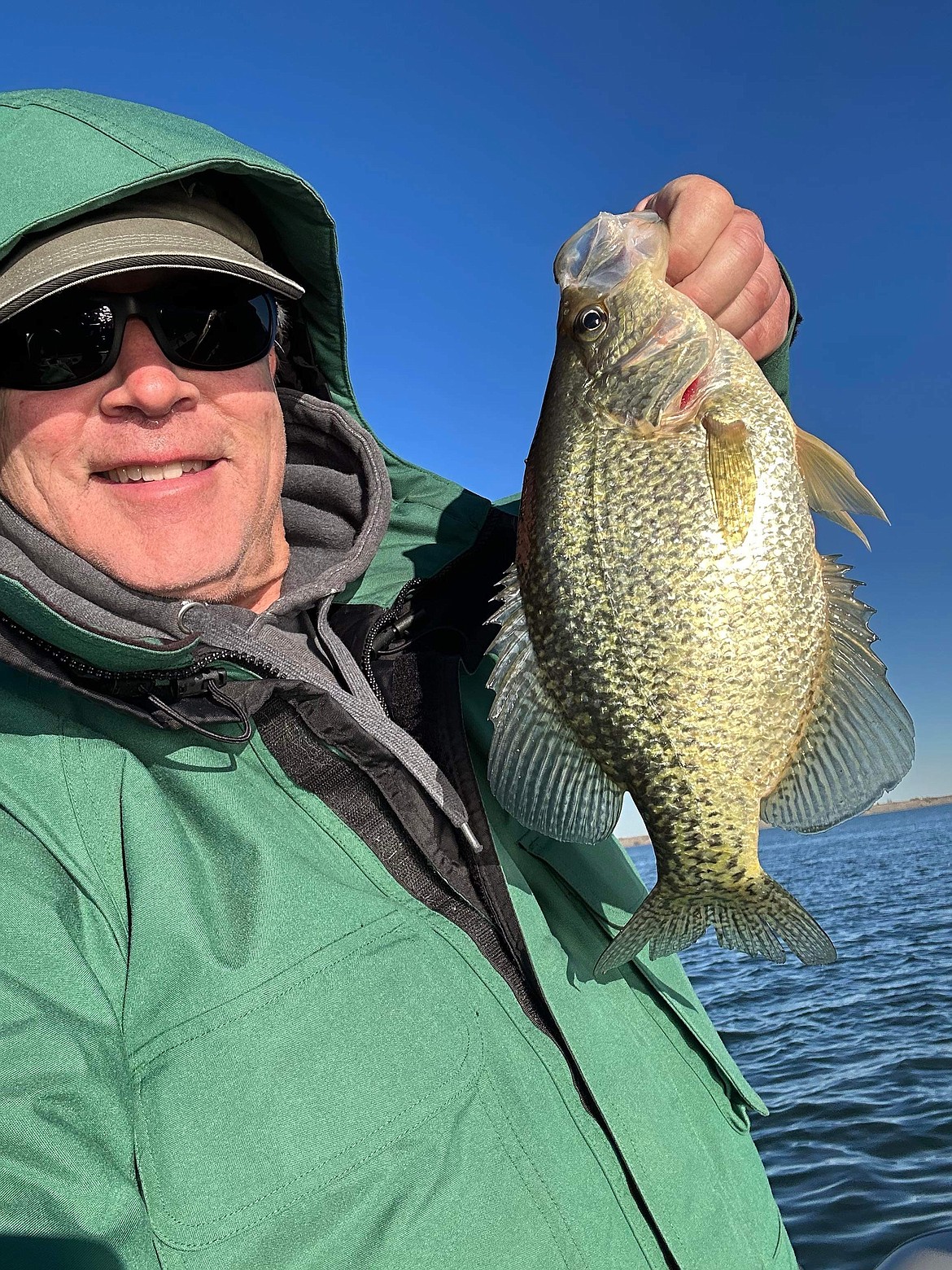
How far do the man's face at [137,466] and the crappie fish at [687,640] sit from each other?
0.77m

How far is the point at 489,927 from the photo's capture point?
204cm

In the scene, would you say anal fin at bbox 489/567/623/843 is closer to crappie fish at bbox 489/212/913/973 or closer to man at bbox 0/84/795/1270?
crappie fish at bbox 489/212/913/973

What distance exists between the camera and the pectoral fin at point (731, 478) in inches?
78.4

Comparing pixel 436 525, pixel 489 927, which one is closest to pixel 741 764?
pixel 489 927

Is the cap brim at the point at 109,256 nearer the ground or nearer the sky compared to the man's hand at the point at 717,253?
nearer the ground

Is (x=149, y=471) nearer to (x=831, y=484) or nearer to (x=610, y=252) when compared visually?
(x=610, y=252)

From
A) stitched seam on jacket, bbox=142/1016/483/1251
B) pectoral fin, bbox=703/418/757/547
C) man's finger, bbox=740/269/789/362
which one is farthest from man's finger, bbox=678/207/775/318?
stitched seam on jacket, bbox=142/1016/483/1251

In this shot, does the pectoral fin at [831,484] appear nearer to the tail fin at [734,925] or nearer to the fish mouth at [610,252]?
the fish mouth at [610,252]

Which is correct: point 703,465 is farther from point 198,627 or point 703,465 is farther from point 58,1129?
point 58,1129

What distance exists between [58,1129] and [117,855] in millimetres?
496

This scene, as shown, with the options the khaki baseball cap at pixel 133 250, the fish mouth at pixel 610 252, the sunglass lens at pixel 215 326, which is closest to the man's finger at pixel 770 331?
the fish mouth at pixel 610 252

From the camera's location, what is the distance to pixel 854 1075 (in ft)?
30.2

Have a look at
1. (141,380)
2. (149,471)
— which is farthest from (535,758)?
(141,380)

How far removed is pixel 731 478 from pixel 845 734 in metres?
0.63
